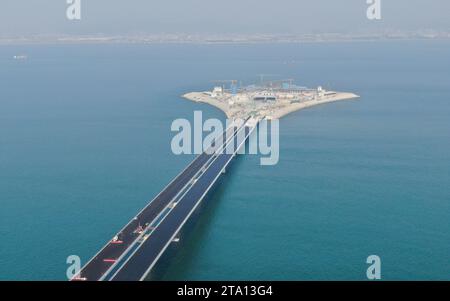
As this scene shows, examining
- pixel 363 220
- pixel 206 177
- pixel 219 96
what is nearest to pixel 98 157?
pixel 206 177

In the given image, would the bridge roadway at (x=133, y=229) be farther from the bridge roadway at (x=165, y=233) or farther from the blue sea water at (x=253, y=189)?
the blue sea water at (x=253, y=189)

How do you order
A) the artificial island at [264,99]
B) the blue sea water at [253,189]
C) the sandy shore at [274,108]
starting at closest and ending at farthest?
the blue sea water at [253,189] < the sandy shore at [274,108] < the artificial island at [264,99]

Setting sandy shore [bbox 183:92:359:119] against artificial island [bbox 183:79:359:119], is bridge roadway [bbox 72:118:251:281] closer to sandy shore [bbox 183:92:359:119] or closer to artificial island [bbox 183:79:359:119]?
sandy shore [bbox 183:92:359:119]

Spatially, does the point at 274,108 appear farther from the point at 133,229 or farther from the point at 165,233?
the point at 165,233

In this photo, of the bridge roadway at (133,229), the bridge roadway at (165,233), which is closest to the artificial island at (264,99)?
the bridge roadway at (133,229)

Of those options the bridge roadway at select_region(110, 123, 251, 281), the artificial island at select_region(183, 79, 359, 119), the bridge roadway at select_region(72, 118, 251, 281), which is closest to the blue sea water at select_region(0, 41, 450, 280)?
the bridge roadway at select_region(110, 123, 251, 281)

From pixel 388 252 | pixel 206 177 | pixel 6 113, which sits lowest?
pixel 388 252
